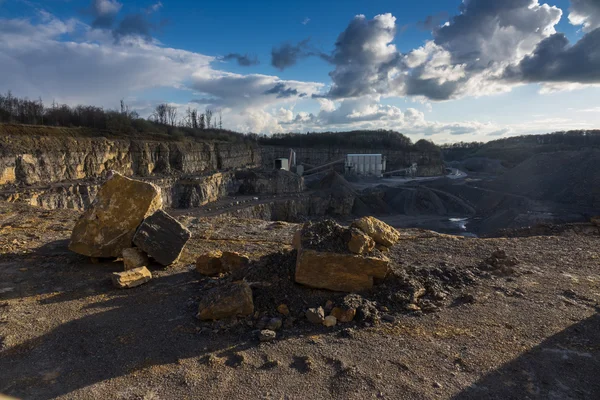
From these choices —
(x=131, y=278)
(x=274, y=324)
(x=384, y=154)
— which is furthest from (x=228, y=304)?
(x=384, y=154)

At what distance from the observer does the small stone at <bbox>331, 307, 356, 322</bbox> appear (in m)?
5.11

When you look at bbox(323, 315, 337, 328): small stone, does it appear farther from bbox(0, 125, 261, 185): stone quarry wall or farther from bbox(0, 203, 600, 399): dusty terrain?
bbox(0, 125, 261, 185): stone quarry wall

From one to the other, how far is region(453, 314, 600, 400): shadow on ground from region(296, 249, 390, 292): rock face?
2.23 m

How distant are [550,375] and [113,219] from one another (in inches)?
300

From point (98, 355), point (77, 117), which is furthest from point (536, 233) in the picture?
point (77, 117)

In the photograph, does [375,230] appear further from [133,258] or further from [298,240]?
[133,258]

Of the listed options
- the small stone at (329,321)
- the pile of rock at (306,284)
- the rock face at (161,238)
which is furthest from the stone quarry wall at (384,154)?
the small stone at (329,321)

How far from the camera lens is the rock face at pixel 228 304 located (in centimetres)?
506

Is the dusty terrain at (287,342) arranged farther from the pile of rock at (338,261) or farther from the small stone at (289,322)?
the pile of rock at (338,261)

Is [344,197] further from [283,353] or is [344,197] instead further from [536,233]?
[283,353]

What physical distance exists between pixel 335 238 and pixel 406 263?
2357 millimetres

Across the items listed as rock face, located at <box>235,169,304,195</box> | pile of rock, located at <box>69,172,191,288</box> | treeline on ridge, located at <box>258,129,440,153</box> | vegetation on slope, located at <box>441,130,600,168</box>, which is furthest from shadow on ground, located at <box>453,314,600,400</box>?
vegetation on slope, located at <box>441,130,600,168</box>

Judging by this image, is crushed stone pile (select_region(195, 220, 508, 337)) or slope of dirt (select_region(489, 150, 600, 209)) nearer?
crushed stone pile (select_region(195, 220, 508, 337))

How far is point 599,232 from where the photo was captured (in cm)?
1120
